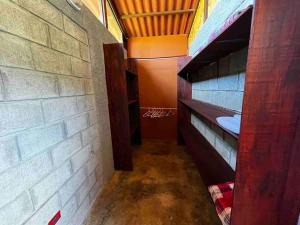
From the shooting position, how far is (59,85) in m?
0.96

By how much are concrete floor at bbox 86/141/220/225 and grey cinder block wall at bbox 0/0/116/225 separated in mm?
240

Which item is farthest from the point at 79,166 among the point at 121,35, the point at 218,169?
the point at 121,35

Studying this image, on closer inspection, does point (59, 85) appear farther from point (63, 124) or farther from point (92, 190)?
point (92, 190)

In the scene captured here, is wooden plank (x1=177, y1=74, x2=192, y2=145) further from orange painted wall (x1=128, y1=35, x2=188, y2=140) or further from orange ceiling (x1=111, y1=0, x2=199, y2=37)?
orange ceiling (x1=111, y1=0, x2=199, y2=37)

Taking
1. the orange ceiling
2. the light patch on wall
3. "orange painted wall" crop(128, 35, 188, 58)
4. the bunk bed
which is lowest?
the bunk bed

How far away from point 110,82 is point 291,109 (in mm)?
1613

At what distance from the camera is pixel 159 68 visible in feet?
9.61

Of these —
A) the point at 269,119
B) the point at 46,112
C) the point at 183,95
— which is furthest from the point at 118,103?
the point at 269,119

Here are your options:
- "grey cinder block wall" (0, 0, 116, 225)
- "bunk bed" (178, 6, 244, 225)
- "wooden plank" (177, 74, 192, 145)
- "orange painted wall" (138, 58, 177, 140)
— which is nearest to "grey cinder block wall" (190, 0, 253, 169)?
"bunk bed" (178, 6, 244, 225)

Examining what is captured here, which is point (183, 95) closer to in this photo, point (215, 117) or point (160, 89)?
point (160, 89)

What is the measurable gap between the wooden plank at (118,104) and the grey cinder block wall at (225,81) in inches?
37.6

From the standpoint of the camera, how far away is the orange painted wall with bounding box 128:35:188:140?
2924 mm

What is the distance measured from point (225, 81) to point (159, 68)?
184cm

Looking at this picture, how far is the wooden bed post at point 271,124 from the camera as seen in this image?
1.55ft
